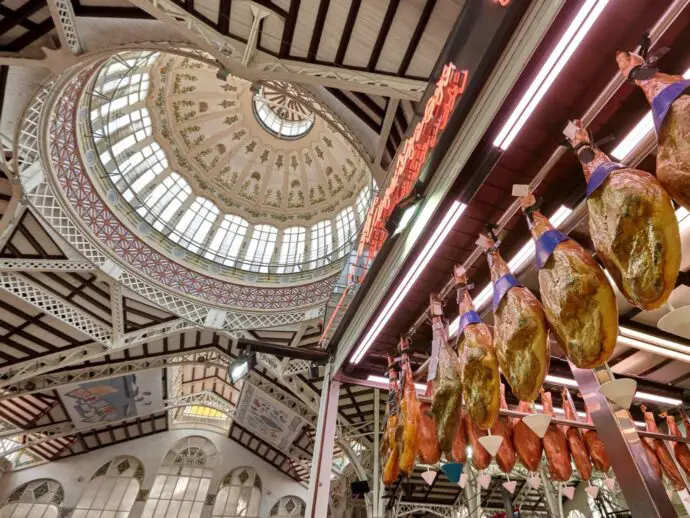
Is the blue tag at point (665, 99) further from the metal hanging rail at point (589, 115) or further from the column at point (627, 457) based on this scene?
the column at point (627, 457)

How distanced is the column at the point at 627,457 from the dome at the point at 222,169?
13.1 m

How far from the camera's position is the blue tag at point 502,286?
234 cm

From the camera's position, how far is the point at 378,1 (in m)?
5.32

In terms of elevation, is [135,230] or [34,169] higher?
[135,230]

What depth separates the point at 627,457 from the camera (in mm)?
2422

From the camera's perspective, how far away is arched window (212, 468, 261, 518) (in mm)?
22484

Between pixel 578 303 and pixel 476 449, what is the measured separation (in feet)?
9.53

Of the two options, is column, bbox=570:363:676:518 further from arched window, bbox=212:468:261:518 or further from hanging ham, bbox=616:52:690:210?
arched window, bbox=212:468:261:518

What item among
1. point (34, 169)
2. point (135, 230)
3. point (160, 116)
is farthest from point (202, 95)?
point (34, 169)

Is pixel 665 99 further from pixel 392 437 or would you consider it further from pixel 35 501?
pixel 35 501

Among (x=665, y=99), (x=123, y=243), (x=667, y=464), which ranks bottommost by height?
(x=667, y=464)

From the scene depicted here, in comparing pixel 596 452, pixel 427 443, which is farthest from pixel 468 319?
pixel 596 452

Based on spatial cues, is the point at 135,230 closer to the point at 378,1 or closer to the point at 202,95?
the point at 202,95

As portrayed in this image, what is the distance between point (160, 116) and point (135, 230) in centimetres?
691
